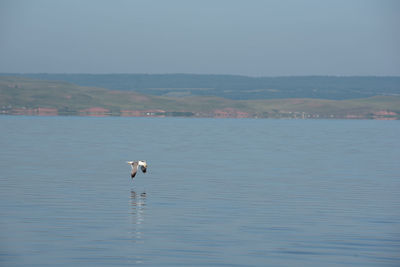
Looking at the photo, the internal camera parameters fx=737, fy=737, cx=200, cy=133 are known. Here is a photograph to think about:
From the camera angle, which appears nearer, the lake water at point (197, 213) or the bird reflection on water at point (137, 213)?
the lake water at point (197, 213)

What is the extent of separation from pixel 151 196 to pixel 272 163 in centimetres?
1978

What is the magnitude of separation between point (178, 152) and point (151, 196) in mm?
28279

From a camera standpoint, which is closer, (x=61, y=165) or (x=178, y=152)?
(x=61, y=165)

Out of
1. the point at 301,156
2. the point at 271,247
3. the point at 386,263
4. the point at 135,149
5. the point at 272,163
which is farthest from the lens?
the point at 135,149

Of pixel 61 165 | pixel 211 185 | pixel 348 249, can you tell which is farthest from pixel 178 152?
pixel 348 249

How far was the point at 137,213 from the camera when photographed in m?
27.7

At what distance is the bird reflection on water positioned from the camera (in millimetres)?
23422

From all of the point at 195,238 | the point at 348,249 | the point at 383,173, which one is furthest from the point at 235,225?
the point at 383,173

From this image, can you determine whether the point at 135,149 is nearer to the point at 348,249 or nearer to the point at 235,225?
the point at 235,225

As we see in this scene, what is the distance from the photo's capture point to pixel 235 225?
25.3 meters

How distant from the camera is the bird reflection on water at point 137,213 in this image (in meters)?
23.4

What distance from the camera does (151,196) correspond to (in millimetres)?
32844

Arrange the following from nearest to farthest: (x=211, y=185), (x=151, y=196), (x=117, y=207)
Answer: (x=117, y=207), (x=151, y=196), (x=211, y=185)

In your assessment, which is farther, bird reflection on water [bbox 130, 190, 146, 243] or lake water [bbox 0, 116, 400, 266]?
bird reflection on water [bbox 130, 190, 146, 243]
